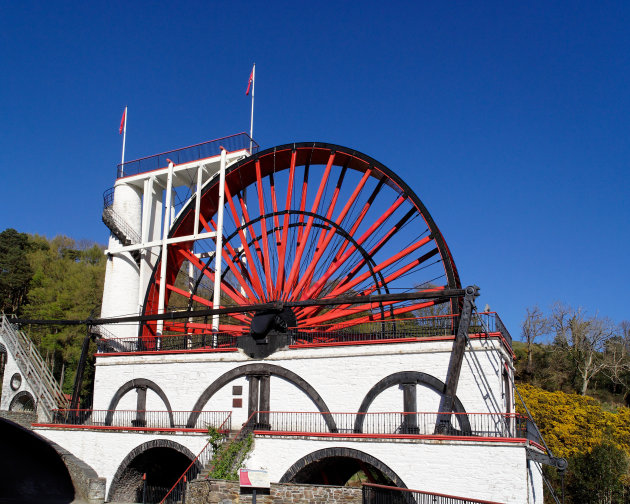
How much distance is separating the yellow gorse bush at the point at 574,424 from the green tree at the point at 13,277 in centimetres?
3665

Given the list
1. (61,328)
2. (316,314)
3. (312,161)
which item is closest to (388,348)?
(316,314)

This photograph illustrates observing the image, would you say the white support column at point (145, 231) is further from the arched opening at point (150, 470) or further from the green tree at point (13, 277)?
the green tree at point (13, 277)

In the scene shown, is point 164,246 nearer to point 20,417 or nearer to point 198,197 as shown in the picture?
point 198,197

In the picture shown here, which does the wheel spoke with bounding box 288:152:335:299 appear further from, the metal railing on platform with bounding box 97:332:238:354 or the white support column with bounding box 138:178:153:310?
the white support column with bounding box 138:178:153:310

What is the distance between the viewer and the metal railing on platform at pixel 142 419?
20859mm

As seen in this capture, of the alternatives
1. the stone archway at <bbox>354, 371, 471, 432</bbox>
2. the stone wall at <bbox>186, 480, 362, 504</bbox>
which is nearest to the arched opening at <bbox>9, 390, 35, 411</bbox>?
the stone wall at <bbox>186, 480, 362, 504</bbox>

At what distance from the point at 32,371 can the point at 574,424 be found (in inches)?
1044

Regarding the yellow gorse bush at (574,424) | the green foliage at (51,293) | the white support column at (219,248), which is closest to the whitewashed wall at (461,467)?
the white support column at (219,248)

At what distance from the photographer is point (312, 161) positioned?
27.3 m

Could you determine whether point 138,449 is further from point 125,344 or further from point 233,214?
Result: point 233,214

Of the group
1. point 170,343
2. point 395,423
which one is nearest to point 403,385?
point 395,423

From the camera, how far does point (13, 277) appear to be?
45688 mm

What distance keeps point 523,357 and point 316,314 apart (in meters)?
27.7

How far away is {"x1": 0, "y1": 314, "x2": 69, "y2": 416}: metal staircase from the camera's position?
2722 centimetres
